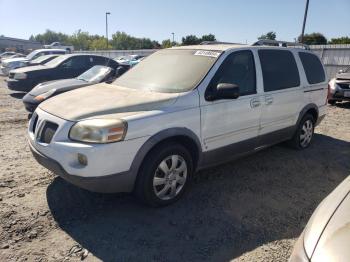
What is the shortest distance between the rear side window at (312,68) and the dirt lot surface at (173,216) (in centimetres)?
155

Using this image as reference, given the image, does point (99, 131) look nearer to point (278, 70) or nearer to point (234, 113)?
point (234, 113)

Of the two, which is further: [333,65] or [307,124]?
[333,65]

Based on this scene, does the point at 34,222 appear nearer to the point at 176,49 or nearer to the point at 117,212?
the point at 117,212

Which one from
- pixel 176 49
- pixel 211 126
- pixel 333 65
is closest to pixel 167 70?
pixel 176 49

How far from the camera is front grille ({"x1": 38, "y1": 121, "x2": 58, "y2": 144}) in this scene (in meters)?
3.59

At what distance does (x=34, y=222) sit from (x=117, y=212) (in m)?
0.85

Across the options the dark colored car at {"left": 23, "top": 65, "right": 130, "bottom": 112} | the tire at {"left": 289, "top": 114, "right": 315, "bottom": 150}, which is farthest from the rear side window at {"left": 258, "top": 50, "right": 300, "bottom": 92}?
the dark colored car at {"left": 23, "top": 65, "right": 130, "bottom": 112}

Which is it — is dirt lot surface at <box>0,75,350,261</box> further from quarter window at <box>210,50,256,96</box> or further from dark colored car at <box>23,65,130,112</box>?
dark colored car at <box>23,65,130,112</box>

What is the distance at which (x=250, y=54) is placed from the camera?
15.5ft

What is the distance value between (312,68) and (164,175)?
378cm

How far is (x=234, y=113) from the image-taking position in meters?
4.34

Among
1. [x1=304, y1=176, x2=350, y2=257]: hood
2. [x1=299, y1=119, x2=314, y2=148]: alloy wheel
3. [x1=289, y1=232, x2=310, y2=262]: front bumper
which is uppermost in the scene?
[x1=304, y1=176, x2=350, y2=257]: hood

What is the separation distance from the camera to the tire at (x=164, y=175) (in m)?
3.58

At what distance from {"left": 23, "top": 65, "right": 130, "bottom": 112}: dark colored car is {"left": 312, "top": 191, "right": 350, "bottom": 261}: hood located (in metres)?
5.50
